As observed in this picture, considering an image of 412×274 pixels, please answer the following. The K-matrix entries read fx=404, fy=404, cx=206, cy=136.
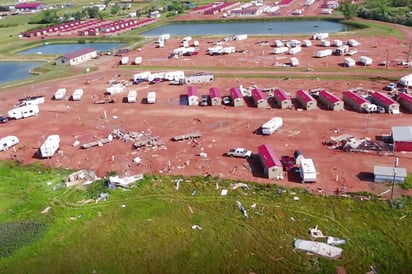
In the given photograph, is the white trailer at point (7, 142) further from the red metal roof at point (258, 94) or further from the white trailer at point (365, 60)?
the white trailer at point (365, 60)

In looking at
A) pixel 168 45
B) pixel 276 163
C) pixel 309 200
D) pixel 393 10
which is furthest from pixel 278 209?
pixel 393 10

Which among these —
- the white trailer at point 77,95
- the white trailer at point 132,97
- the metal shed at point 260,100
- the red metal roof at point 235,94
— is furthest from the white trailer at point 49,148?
the metal shed at point 260,100

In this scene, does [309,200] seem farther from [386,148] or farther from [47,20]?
[47,20]

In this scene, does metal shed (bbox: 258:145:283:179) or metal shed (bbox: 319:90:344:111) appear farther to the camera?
metal shed (bbox: 319:90:344:111)

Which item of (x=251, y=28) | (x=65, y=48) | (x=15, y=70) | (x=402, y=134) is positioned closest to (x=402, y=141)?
(x=402, y=134)

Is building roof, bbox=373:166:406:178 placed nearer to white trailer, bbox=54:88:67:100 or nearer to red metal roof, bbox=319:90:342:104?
red metal roof, bbox=319:90:342:104

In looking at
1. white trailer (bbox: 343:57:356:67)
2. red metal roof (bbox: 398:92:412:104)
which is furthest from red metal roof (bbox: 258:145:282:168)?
white trailer (bbox: 343:57:356:67)
